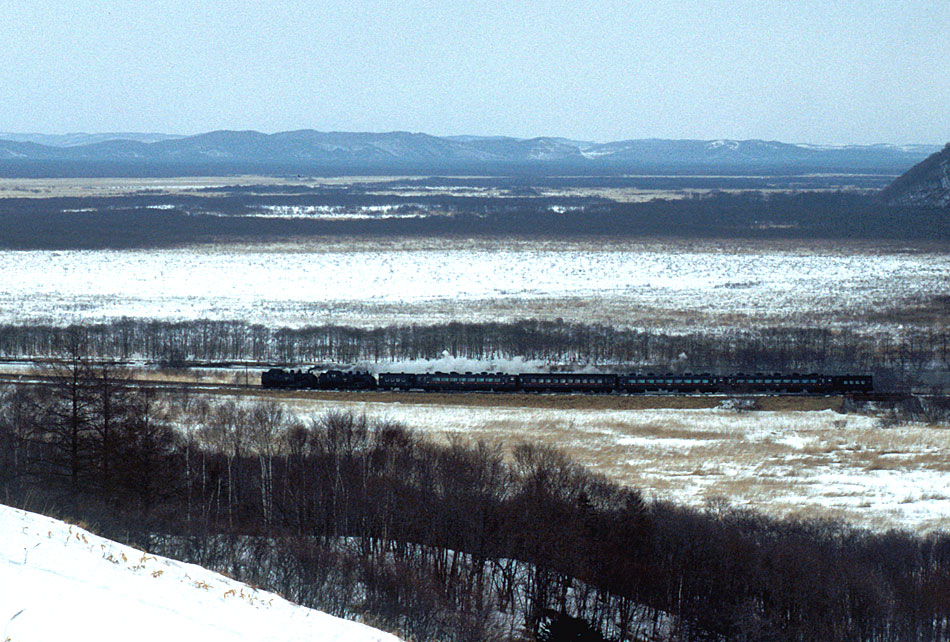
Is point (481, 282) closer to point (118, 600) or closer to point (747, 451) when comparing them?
point (747, 451)

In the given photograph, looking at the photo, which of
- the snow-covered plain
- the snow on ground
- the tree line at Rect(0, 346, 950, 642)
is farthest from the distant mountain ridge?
the tree line at Rect(0, 346, 950, 642)

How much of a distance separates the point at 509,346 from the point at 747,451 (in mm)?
16741

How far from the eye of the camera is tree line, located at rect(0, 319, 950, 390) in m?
43.2

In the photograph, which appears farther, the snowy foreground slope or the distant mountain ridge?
the distant mountain ridge

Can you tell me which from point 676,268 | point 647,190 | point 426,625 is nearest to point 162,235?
point 676,268

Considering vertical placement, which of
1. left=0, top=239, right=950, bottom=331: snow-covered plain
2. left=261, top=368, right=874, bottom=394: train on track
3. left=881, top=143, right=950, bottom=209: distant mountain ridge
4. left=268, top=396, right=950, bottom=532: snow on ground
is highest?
left=881, top=143, right=950, bottom=209: distant mountain ridge

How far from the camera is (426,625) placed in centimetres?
1506

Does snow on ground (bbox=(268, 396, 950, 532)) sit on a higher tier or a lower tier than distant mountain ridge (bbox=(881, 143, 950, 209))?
lower

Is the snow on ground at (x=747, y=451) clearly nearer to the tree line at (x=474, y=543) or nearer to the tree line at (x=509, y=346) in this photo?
the tree line at (x=474, y=543)

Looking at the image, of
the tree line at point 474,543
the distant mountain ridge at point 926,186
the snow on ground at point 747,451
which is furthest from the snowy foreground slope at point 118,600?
the distant mountain ridge at point 926,186

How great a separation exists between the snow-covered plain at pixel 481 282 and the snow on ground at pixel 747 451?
55.3ft

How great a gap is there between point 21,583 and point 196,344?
118 feet

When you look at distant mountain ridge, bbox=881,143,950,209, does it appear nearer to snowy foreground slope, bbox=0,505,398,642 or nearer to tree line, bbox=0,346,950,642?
tree line, bbox=0,346,950,642

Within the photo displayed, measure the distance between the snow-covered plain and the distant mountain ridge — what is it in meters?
44.5
